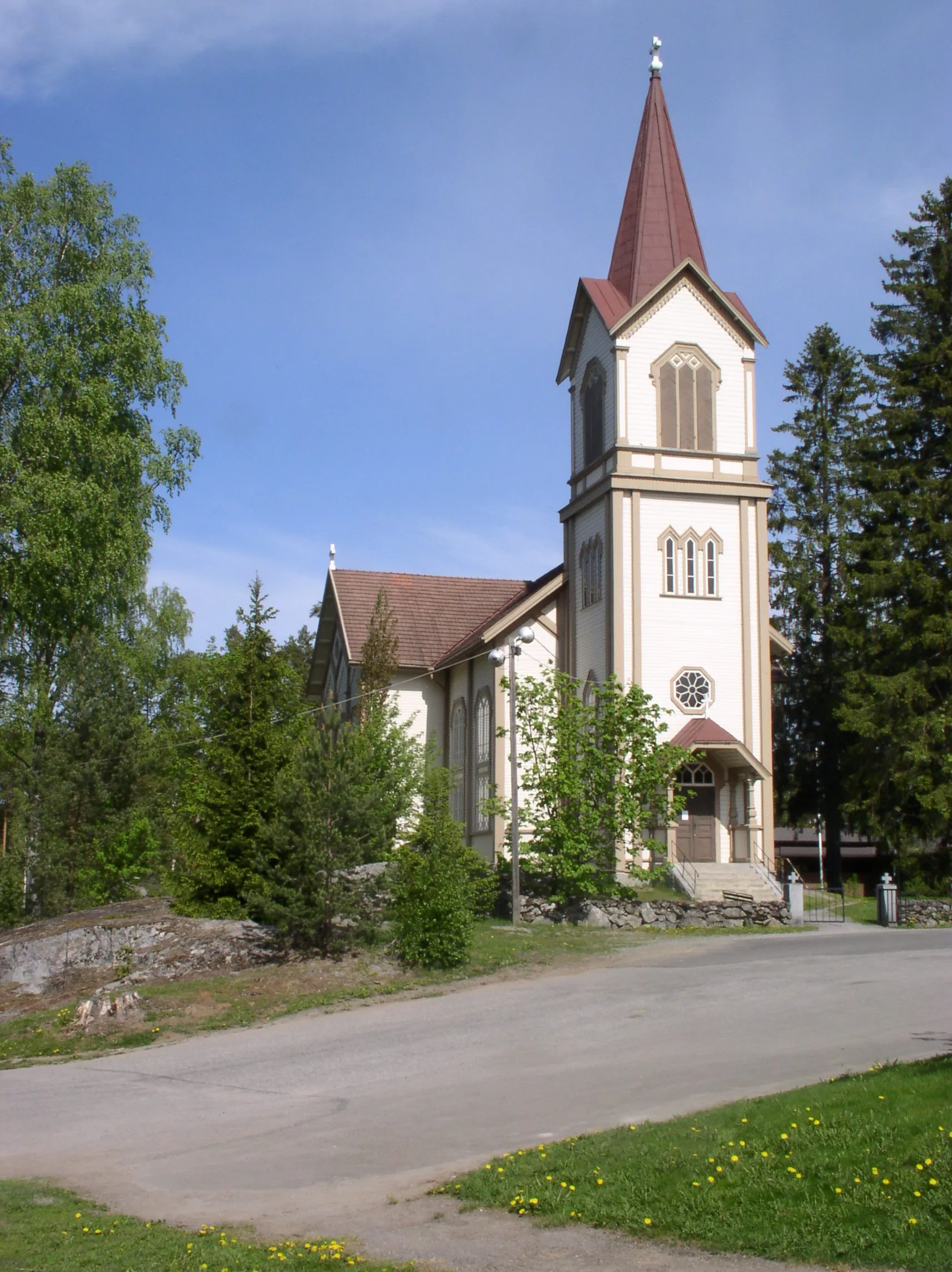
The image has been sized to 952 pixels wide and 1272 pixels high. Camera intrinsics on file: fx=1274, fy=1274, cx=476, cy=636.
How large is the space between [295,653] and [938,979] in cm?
5685

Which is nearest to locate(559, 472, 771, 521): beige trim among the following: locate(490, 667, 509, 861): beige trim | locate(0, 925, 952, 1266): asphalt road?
locate(490, 667, 509, 861): beige trim

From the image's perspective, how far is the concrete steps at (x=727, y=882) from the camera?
2962 cm

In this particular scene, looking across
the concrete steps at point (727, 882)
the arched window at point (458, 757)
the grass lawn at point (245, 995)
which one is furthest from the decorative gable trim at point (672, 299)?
the grass lawn at point (245, 995)

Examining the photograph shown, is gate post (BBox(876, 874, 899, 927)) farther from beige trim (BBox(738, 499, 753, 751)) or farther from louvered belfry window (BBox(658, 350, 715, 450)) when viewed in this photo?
louvered belfry window (BBox(658, 350, 715, 450))

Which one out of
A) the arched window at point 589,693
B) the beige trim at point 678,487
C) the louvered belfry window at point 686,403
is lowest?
the arched window at point 589,693

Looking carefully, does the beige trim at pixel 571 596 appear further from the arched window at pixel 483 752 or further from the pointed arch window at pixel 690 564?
the pointed arch window at pixel 690 564

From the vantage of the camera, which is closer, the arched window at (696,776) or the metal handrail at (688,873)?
the metal handrail at (688,873)

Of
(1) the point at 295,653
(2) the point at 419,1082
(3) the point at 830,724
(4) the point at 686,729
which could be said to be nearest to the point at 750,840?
(4) the point at 686,729

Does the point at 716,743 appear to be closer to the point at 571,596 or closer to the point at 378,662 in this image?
the point at 571,596

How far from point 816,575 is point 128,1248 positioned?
42622 millimetres

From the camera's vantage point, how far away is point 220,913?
22422 mm

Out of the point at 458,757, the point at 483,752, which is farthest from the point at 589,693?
the point at 458,757

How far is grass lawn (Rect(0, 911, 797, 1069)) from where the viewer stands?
17578 millimetres

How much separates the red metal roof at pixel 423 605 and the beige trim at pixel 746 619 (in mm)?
8911
